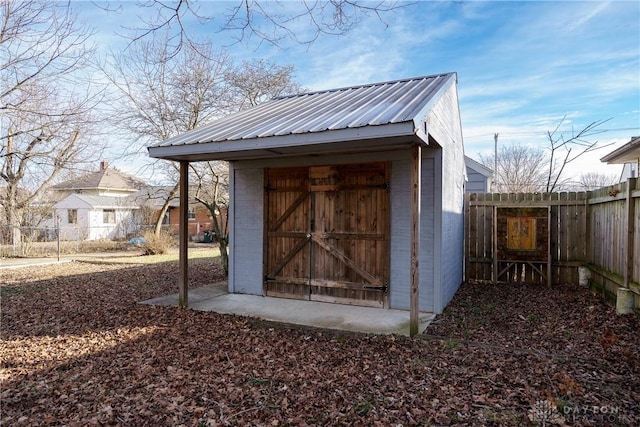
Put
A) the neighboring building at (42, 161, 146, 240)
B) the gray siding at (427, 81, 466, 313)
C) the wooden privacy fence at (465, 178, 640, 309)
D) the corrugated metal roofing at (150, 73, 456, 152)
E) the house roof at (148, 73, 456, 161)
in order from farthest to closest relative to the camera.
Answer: the neighboring building at (42, 161, 146, 240) < the wooden privacy fence at (465, 178, 640, 309) < the gray siding at (427, 81, 466, 313) < the corrugated metal roofing at (150, 73, 456, 152) < the house roof at (148, 73, 456, 161)

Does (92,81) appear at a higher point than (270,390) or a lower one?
higher

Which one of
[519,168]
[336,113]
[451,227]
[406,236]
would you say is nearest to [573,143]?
[451,227]

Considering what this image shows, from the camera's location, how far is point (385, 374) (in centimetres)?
349

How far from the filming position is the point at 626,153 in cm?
928

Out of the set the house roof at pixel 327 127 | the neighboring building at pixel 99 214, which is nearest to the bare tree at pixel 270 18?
the house roof at pixel 327 127

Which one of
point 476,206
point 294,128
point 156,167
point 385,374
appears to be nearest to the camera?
point 385,374

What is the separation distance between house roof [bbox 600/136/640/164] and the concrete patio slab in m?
6.53

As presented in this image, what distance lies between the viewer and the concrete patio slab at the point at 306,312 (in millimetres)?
4953

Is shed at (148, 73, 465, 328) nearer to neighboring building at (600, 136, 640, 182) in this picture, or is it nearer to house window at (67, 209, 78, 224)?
neighboring building at (600, 136, 640, 182)

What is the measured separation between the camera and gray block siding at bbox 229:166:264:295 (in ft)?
22.4

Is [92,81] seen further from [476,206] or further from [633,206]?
[633,206]

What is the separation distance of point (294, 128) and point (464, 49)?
245 inches

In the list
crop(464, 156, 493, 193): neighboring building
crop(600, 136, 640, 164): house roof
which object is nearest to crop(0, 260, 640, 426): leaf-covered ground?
crop(600, 136, 640, 164): house roof

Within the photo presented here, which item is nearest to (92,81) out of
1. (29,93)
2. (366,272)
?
(29,93)
